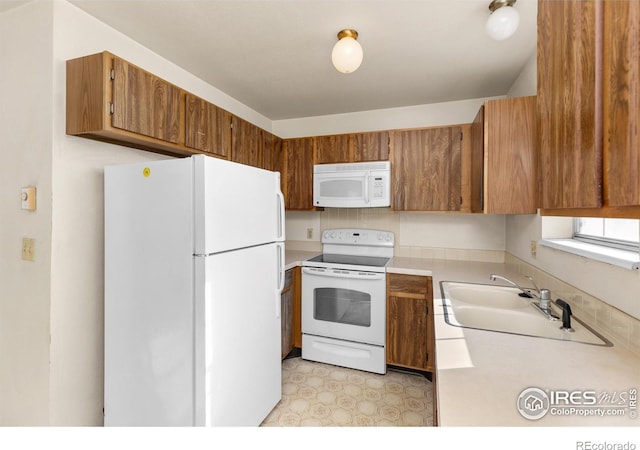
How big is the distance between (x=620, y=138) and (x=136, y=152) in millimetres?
2212

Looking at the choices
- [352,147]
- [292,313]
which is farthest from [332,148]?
[292,313]

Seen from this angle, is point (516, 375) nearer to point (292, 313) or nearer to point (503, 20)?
point (503, 20)

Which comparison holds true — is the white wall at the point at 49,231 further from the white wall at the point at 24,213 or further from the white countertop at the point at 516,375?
the white countertop at the point at 516,375

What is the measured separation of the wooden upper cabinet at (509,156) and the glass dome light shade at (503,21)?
433mm

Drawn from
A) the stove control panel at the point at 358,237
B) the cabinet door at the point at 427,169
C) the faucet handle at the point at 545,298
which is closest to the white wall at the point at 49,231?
the stove control panel at the point at 358,237

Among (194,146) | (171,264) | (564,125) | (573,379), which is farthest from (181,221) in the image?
(573,379)

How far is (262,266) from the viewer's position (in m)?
1.83

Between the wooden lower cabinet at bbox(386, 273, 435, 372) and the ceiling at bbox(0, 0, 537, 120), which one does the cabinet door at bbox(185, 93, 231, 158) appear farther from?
the wooden lower cabinet at bbox(386, 273, 435, 372)

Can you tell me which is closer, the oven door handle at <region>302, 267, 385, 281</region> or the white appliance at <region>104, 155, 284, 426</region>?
the white appliance at <region>104, 155, 284, 426</region>

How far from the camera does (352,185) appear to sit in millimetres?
2793

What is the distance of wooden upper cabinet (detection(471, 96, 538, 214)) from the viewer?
1746 mm

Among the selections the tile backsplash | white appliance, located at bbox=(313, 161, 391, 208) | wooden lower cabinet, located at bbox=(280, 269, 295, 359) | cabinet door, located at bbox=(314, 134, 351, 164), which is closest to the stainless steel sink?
the tile backsplash

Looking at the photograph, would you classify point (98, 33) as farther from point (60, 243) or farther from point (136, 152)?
point (60, 243)

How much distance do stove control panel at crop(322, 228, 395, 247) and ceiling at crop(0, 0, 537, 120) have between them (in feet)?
4.22
